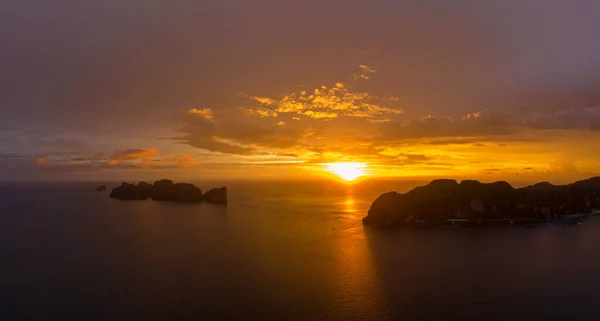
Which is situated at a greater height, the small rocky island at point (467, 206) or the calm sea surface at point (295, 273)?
the small rocky island at point (467, 206)

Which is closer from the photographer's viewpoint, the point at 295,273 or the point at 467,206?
the point at 295,273

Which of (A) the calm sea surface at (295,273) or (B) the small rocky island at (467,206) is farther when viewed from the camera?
(B) the small rocky island at (467,206)

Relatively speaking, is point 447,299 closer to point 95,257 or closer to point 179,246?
point 179,246

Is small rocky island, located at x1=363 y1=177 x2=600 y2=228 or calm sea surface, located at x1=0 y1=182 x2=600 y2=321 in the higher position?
small rocky island, located at x1=363 y1=177 x2=600 y2=228

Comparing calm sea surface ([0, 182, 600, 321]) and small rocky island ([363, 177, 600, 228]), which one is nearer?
calm sea surface ([0, 182, 600, 321])
